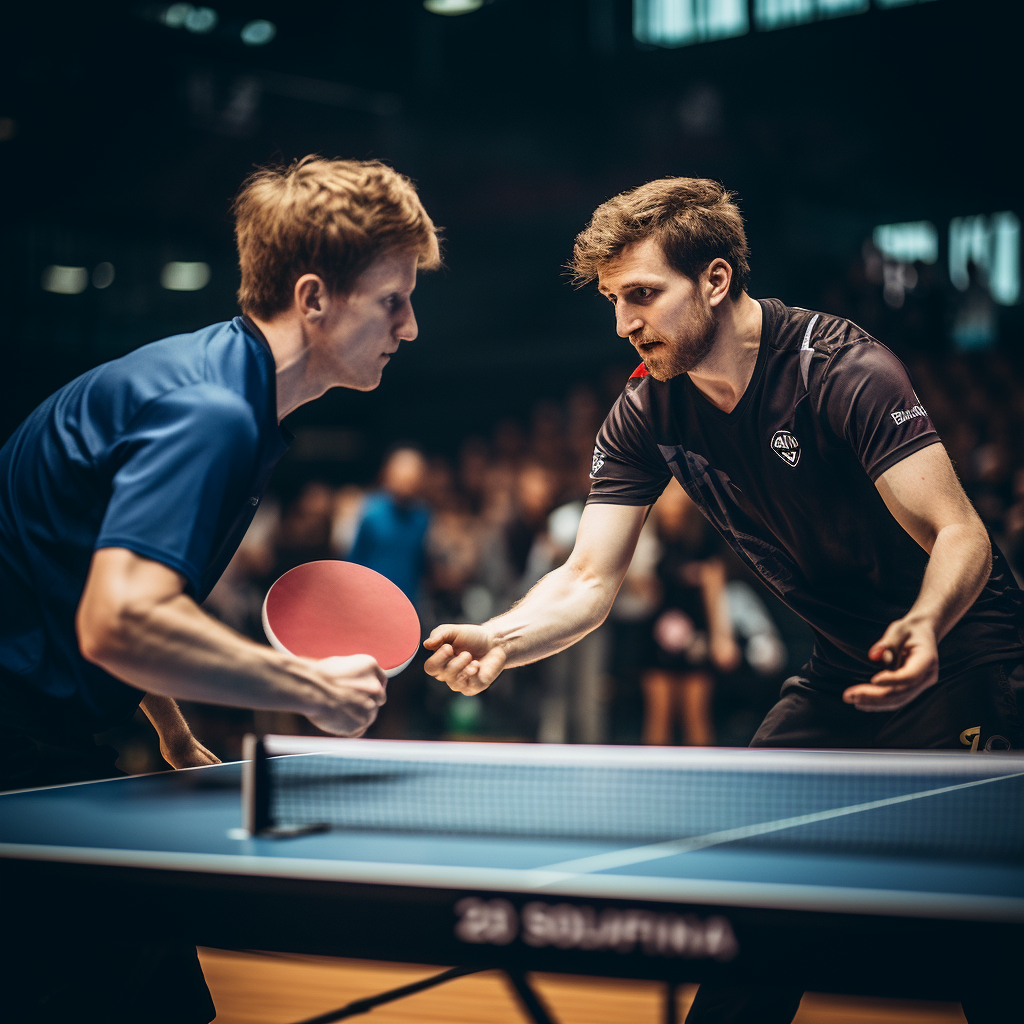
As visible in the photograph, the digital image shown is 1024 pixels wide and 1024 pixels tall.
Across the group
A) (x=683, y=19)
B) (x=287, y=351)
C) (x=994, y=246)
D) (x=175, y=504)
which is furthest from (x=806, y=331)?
(x=683, y=19)

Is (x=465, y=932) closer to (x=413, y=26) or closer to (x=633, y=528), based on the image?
(x=633, y=528)

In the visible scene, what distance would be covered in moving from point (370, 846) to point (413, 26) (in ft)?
37.3

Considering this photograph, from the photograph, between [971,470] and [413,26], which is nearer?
[971,470]

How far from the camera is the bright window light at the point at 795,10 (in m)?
10.3

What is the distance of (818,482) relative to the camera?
2672 millimetres

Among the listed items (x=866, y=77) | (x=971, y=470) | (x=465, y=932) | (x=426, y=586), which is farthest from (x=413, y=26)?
(x=465, y=932)

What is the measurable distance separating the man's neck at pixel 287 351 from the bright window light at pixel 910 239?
993cm

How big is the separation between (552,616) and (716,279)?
34.9 inches

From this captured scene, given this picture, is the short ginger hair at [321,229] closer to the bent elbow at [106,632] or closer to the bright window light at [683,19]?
the bent elbow at [106,632]

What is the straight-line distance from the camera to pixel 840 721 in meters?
2.80

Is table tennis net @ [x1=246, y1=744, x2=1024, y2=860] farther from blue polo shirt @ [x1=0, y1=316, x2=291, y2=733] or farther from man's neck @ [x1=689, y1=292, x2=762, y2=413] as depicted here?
man's neck @ [x1=689, y1=292, x2=762, y2=413]

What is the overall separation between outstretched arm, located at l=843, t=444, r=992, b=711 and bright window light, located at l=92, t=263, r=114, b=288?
10978mm

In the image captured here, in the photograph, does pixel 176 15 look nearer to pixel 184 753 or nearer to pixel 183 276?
pixel 183 276

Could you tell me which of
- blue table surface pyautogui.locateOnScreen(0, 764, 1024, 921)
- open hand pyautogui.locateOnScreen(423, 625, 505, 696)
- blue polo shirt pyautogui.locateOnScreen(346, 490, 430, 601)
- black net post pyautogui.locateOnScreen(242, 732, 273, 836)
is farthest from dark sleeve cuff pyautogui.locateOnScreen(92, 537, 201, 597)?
blue polo shirt pyautogui.locateOnScreen(346, 490, 430, 601)
